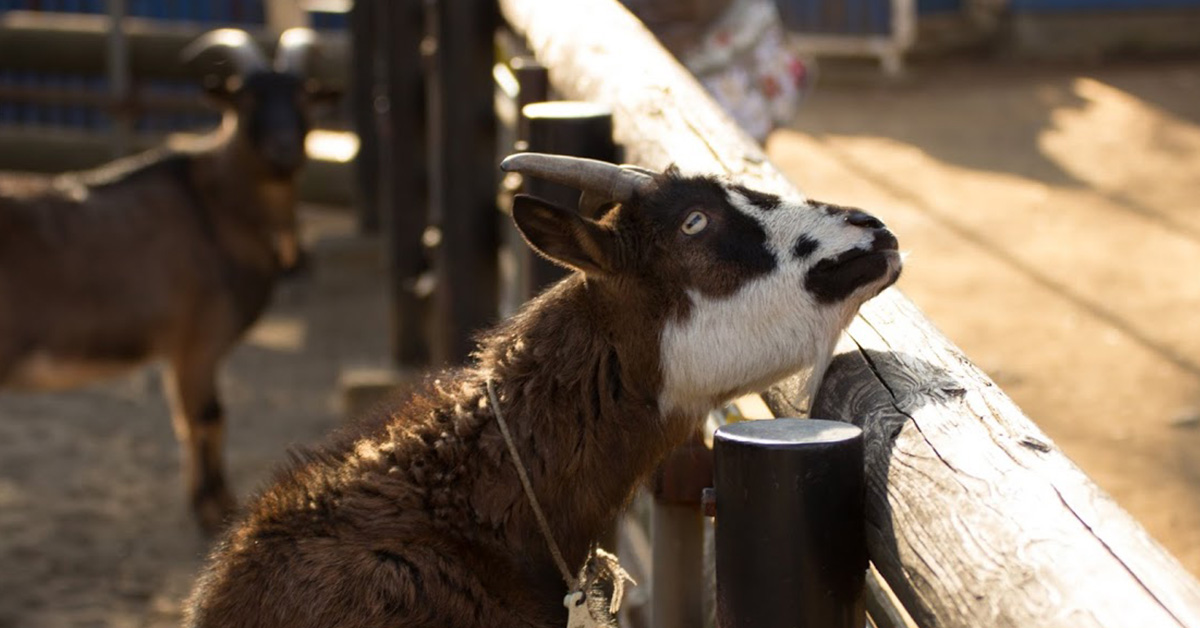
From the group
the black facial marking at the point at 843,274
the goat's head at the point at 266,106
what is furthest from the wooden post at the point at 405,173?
the black facial marking at the point at 843,274

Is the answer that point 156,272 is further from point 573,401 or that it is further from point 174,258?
point 573,401

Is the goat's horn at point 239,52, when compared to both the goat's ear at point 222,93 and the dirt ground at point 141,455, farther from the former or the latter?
the dirt ground at point 141,455

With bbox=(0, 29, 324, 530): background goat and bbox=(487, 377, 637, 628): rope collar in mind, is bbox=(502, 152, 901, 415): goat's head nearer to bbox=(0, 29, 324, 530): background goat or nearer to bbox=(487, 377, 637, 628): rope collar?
bbox=(487, 377, 637, 628): rope collar

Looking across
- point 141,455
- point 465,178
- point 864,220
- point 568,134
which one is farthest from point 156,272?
point 864,220

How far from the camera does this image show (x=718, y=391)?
259 centimetres

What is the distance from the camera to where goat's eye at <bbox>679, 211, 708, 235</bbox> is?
2.61 meters

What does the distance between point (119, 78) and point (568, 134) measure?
28.7 feet

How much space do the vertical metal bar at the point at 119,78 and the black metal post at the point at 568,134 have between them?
327 inches

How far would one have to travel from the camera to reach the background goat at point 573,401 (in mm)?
2457

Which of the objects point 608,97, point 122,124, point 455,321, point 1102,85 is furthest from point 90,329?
point 1102,85

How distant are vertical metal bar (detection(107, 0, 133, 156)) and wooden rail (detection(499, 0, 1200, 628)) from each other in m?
9.42

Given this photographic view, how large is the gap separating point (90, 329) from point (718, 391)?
4.52 metres

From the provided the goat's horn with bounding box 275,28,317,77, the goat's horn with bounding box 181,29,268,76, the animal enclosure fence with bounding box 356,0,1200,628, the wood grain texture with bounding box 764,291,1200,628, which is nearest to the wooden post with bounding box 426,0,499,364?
the animal enclosure fence with bounding box 356,0,1200,628

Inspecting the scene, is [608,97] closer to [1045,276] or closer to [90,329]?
[90,329]
